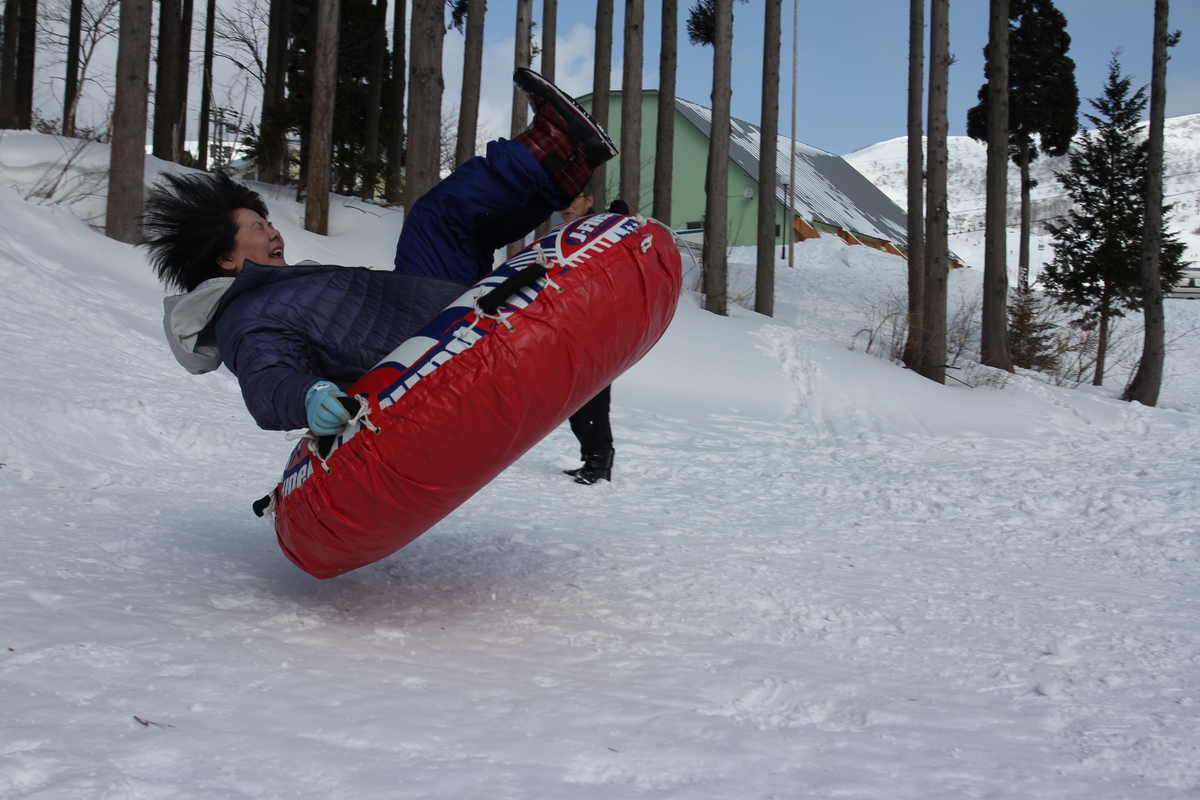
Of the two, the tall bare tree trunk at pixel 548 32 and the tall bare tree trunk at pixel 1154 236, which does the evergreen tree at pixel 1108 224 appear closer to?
the tall bare tree trunk at pixel 1154 236

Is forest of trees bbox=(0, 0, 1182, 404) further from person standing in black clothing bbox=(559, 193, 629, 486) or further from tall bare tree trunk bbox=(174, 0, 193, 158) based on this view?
person standing in black clothing bbox=(559, 193, 629, 486)

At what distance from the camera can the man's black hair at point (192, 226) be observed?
3215 millimetres

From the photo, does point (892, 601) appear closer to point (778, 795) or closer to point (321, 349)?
point (778, 795)

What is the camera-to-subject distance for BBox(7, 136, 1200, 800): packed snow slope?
193 centimetres

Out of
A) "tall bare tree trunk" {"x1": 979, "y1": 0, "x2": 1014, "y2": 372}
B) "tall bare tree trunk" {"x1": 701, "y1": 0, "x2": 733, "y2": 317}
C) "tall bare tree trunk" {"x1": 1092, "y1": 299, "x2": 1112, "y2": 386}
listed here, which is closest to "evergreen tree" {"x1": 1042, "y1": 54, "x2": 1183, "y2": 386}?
"tall bare tree trunk" {"x1": 1092, "y1": 299, "x2": 1112, "y2": 386}

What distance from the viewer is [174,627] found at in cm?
263

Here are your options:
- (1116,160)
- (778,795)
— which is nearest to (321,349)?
(778,795)

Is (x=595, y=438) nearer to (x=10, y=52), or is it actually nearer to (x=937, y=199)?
(x=937, y=199)

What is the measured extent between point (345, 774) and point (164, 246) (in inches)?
89.1

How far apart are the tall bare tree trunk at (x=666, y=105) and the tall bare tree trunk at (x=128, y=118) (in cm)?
837

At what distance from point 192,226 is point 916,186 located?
1254cm

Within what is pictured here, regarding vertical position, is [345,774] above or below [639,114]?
below

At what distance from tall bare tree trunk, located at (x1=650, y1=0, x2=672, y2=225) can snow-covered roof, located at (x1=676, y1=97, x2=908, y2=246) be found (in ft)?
38.5

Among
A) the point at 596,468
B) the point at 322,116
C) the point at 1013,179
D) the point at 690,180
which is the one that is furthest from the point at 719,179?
the point at 1013,179
